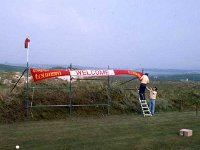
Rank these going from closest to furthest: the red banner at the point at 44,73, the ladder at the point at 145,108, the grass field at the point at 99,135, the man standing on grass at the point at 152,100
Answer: the grass field at the point at 99,135
the red banner at the point at 44,73
the ladder at the point at 145,108
the man standing on grass at the point at 152,100

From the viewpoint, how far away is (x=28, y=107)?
19219mm

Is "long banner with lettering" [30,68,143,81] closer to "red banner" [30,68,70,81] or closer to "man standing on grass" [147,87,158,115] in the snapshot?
"red banner" [30,68,70,81]

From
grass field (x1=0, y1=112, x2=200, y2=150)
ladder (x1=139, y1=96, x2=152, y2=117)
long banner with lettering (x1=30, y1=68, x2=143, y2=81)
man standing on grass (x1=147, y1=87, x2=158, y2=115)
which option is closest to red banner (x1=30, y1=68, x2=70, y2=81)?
long banner with lettering (x1=30, y1=68, x2=143, y2=81)

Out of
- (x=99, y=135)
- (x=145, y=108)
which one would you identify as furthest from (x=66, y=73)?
(x=99, y=135)

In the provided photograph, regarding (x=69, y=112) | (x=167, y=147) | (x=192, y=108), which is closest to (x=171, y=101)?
(x=192, y=108)

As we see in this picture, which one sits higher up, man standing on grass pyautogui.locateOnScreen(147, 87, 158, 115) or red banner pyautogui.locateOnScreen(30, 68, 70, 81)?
red banner pyautogui.locateOnScreen(30, 68, 70, 81)

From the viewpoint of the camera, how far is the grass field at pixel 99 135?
1233cm

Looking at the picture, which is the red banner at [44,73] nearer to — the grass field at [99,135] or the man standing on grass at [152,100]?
the grass field at [99,135]

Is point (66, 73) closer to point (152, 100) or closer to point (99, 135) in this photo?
point (152, 100)

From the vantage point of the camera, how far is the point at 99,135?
14281 millimetres

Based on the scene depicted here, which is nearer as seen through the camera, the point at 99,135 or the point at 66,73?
the point at 99,135

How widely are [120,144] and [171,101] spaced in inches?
569

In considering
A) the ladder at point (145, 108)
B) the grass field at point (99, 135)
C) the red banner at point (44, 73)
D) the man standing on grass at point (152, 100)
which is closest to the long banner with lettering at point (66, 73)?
the red banner at point (44, 73)

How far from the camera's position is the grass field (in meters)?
12.3
